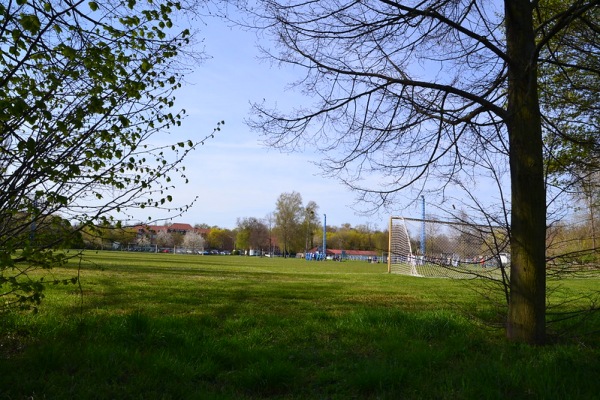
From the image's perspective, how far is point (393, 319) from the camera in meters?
6.36

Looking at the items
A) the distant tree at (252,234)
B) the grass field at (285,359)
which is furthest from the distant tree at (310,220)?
the grass field at (285,359)

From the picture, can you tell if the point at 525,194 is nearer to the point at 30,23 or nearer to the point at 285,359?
the point at 285,359

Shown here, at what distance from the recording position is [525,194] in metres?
4.87

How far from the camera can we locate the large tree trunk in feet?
15.8

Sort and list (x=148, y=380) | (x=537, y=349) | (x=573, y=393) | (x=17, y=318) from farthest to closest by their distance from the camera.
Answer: (x=17, y=318) < (x=537, y=349) < (x=148, y=380) < (x=573, y=393)

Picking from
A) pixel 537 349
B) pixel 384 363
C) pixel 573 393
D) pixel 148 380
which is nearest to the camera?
pixel 573 393

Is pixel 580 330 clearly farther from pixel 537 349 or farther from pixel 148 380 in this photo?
pixel 148 380

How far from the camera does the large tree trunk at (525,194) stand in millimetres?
4805

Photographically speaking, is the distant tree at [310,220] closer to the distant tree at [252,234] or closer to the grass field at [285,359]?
the distant tree at [252,234]

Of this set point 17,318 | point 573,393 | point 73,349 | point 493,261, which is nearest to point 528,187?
point 493,261

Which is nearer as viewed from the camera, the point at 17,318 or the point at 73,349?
the point at 73,349

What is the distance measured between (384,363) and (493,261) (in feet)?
7.46

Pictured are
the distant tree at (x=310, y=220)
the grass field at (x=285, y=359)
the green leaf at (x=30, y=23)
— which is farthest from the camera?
the distant tree at (x=310, y=220)

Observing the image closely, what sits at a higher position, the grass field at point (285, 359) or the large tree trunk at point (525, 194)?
the large tree trunk at point (525, 194)
